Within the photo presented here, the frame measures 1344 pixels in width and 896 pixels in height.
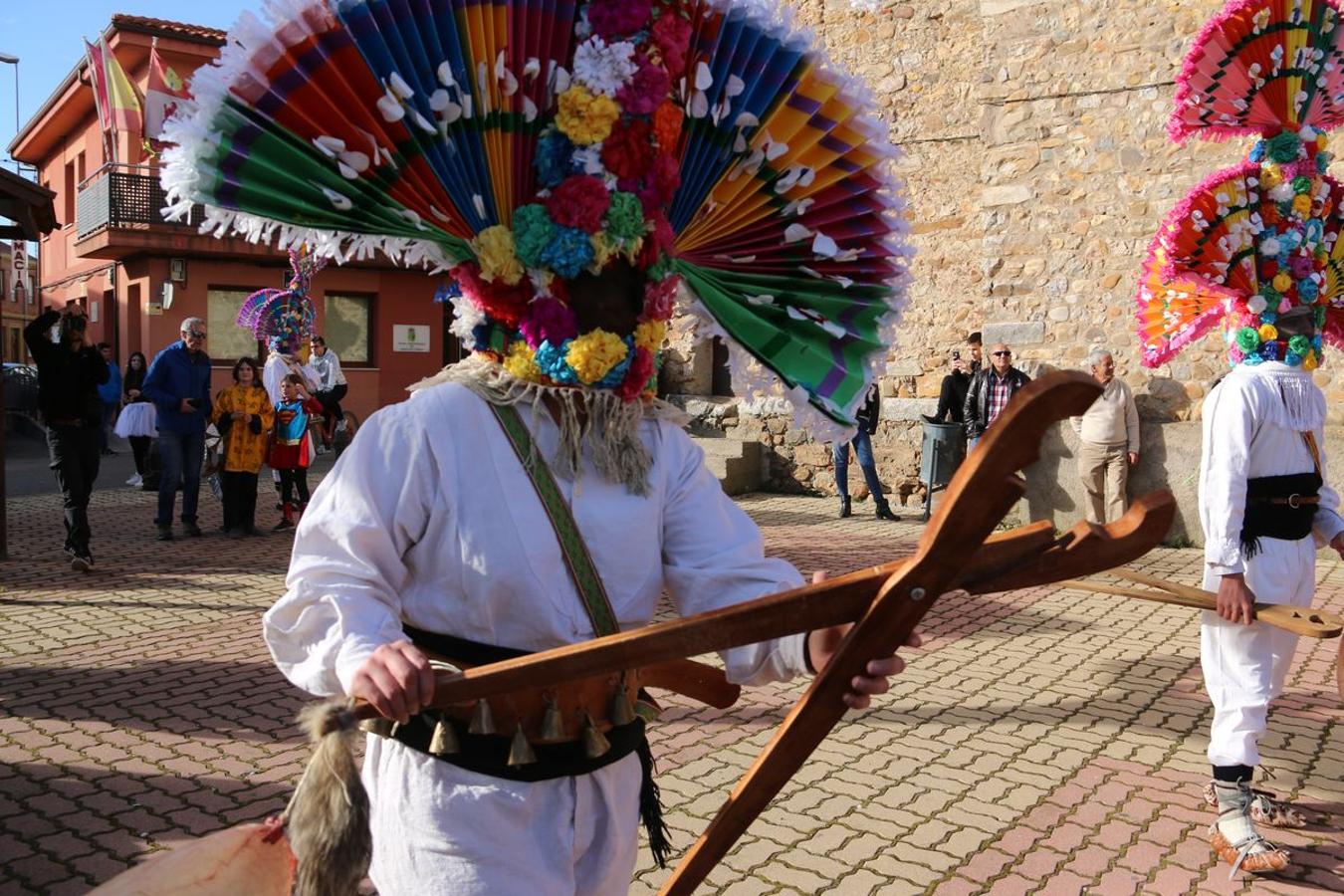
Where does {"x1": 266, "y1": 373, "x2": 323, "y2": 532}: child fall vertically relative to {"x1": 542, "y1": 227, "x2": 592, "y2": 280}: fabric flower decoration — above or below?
below

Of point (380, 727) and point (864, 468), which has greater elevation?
point (380, 727)

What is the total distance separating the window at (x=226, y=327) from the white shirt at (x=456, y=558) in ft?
67.3

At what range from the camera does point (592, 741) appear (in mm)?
1971

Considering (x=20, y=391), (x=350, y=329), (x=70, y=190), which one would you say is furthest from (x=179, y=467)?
(x=70, y=190)

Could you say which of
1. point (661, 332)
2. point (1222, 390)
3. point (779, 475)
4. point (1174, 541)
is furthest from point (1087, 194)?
point (661, 332)

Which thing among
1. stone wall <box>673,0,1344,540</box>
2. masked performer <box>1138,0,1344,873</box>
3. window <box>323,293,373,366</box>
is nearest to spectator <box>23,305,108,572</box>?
stone wall <box>673,0,1344,540</box>

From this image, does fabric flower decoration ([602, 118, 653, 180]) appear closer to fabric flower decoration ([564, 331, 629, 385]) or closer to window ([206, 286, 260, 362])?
fabric flower decoration ([564, 331, 629, 385])

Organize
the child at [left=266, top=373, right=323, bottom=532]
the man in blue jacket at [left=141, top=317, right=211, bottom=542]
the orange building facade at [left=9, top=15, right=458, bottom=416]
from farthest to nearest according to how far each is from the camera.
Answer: the orange building facade at [left=9, top=15, right=458, bottom=416] → the child at [left=266, top=373, right=323, bottom=532] → the man in blue jacket at [left=141, top=317, right=211, bottom=542]

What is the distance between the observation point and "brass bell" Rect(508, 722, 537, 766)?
6.20 ft

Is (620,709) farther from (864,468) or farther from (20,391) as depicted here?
(20,391)

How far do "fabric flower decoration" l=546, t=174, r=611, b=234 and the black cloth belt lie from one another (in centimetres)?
310

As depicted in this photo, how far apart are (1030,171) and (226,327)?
1630 cm

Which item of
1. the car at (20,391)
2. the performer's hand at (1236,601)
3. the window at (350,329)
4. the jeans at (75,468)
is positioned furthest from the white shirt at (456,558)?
the car at (20,391)

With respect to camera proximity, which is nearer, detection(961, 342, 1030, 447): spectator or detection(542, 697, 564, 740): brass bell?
detection(542, 697, 564, 740): brass bell
